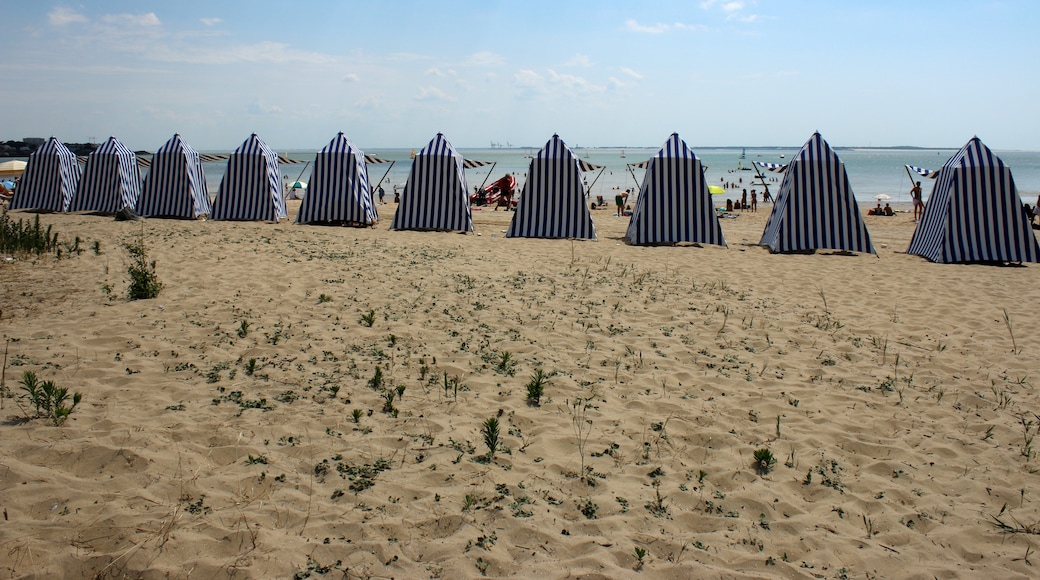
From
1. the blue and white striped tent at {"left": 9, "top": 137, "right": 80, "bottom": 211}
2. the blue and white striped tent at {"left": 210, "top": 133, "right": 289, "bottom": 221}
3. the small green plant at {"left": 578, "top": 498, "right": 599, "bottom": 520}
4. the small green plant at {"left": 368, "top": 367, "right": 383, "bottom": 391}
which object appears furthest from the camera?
the blue and white striped tent at {"left": 9, "top": 137, "right": 80, "bottom": 211}

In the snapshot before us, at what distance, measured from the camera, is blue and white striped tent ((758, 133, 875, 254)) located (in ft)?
38.9

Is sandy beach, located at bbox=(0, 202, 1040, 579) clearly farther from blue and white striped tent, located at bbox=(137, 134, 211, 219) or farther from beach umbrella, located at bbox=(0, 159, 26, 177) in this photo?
beach umbrella, located at bbox=(0, 159, 26, 177)

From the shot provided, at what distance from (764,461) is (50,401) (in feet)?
13.5

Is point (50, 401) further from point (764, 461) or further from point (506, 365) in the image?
point (764, 461)

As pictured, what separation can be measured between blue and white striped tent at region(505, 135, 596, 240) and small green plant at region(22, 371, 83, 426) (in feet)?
32.1

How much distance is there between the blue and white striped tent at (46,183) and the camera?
671 inches

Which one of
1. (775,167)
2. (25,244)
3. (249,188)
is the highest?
(775,167)

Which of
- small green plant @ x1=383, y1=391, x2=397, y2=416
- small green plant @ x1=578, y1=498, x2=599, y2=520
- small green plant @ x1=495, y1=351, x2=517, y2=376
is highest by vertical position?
small green plant @ x1=495, y1=351, x2=517, y2=376

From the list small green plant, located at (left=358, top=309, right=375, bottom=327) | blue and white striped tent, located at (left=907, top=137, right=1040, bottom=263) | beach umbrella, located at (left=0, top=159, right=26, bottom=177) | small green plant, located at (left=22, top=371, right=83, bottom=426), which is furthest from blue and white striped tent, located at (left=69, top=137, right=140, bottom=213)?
blue and white striped tent, located at (left=907, top=137, right=1040, bottom=263)

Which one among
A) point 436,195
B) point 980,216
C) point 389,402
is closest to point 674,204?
point 436,195

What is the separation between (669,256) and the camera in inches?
436

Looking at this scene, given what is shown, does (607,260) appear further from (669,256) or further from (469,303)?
(469,303)

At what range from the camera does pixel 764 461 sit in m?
3.79

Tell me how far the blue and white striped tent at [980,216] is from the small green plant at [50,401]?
465 inches
